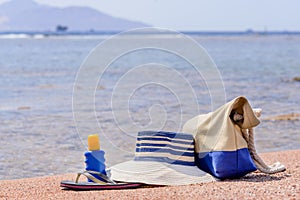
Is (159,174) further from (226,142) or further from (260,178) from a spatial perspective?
(260,178)

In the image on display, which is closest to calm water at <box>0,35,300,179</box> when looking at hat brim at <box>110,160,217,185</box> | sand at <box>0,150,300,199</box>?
hat brim at <box>110,160,217,185</box>

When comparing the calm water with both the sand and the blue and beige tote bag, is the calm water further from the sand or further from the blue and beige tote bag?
the blue and beige tote bag

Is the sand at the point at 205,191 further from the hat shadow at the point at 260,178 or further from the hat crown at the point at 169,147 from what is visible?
the hat crown at the point at 169,147

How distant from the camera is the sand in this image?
5.74 m

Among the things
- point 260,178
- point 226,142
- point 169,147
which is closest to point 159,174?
point 169,147

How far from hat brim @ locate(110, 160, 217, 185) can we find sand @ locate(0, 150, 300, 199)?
0.74ft

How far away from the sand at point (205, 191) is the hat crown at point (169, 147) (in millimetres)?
561

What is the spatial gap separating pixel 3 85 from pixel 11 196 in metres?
17.2

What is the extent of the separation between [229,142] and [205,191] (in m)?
0.85

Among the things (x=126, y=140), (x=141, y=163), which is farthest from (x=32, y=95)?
(x=141, y=163)

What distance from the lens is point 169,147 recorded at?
22.6ft

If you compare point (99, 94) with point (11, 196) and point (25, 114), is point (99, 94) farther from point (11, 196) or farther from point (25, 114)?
point (11, 196)

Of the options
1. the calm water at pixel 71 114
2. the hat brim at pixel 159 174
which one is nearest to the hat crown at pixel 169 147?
the hat brim at pixel 159 174

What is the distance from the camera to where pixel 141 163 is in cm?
691
